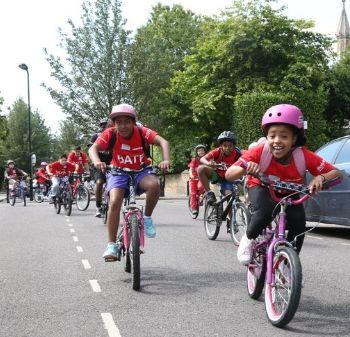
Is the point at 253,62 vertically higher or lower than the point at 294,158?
higher

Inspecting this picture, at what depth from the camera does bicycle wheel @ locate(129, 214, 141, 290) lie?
545cm

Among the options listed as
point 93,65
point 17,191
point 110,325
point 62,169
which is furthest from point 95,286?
point 93,65

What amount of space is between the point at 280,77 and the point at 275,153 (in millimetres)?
32873

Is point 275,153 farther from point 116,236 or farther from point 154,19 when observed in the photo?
point 154,19

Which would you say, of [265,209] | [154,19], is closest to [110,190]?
[265,209]

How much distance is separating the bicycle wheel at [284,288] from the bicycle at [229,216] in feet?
12.8

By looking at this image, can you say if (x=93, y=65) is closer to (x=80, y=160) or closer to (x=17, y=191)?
(x=17, y=191)

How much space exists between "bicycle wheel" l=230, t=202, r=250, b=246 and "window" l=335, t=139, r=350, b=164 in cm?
204

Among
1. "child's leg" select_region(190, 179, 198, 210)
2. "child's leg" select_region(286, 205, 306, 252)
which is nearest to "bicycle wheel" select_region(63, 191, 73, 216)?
"child's leg" select_region(190, 179, 198, 210)

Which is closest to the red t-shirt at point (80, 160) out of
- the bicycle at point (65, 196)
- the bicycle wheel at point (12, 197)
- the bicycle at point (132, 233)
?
the bicycle at point (65, 196)

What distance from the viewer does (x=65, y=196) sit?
16.0m

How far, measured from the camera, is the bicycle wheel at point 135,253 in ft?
17.9

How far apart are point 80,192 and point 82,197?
189mm

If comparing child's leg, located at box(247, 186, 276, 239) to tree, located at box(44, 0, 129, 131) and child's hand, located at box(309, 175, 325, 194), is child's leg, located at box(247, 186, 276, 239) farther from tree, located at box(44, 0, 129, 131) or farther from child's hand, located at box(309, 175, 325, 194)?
tree, located at box(44, 0, 129, 131)
